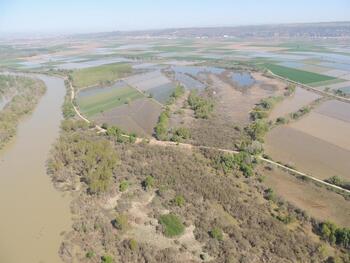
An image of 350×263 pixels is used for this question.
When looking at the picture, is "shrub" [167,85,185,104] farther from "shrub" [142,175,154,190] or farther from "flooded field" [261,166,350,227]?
"flooded field" [261,166,350,227]

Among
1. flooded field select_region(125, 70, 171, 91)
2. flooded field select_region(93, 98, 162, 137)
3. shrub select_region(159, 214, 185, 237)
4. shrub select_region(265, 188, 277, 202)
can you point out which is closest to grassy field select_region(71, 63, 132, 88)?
flooded field select_region(125, 70, 171, 91)

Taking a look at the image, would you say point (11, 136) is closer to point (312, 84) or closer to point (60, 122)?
point (60, 122)

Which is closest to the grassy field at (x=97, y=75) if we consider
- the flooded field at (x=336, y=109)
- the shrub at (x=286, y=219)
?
the flooded field at (x=336, y=109)

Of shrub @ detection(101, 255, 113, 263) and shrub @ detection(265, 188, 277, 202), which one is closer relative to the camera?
shrub @ detection(101, 255, 113, 263)

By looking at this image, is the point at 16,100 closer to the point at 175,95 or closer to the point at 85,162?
the point at 175,95

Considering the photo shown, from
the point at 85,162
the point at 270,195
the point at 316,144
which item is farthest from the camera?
the point at 316,144

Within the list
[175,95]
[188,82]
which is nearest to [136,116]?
[175,95]

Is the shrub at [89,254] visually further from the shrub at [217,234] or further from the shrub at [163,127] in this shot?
the shrub at [163,127]
